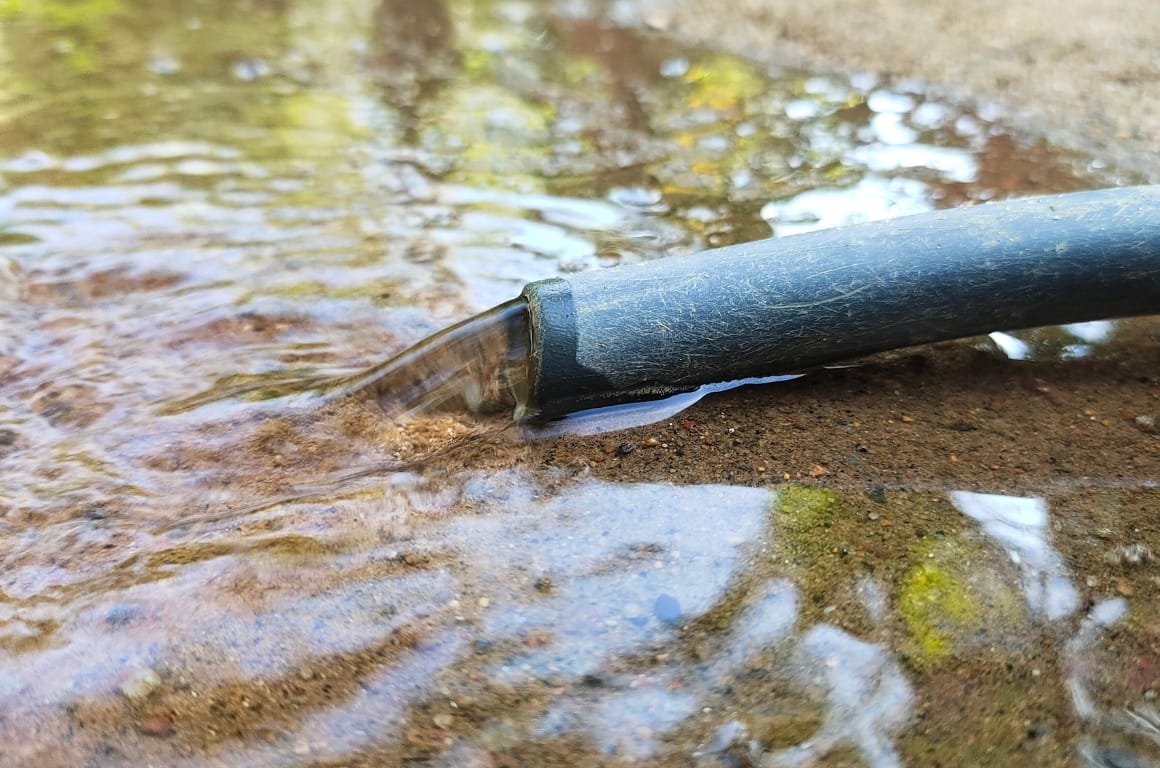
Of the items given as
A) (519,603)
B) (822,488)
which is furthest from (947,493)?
(519,603)

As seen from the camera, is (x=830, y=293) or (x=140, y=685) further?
(x=830, y=293)

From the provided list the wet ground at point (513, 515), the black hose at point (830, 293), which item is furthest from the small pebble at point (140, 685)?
the black hose at point (830, 293)

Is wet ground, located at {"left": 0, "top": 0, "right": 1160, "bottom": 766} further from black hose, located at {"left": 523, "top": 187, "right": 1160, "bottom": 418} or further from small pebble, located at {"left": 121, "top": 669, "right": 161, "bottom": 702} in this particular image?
black hose, located at {"left": 523, "top": 187, "right": 1160, "bottom": 418}

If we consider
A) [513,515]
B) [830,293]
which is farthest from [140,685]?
[830,293]

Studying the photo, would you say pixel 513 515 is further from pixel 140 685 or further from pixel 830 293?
pixel 830 293

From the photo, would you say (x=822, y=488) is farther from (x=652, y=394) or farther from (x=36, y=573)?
(x=36, y=573)

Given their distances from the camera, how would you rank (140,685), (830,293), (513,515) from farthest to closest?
1. (830,293)
2. (513,515)
3. (140,685)
